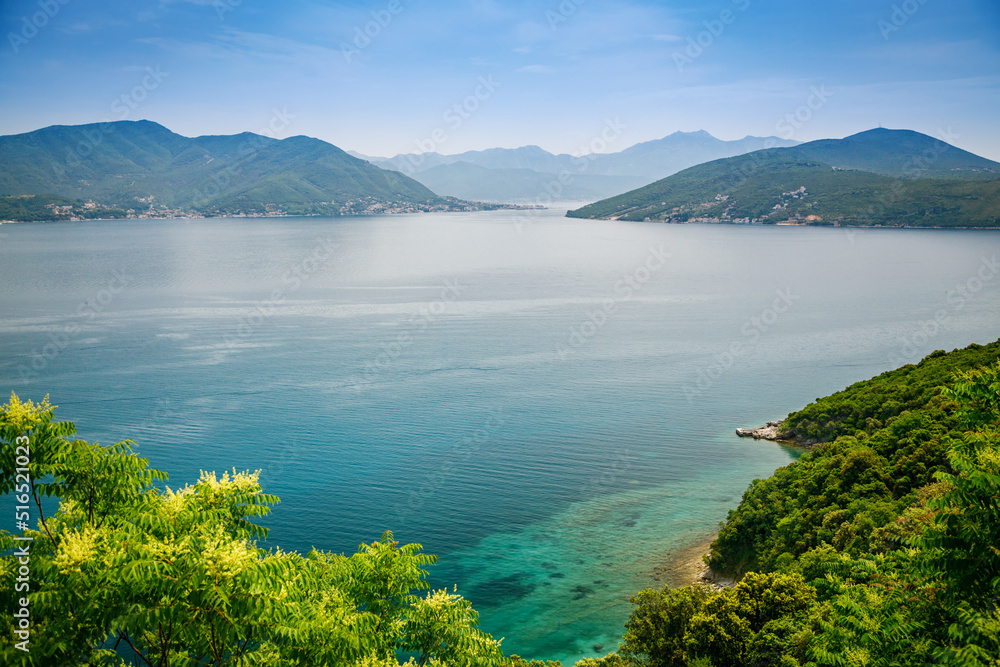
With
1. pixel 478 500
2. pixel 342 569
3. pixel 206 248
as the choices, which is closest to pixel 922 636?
pixel 342 569

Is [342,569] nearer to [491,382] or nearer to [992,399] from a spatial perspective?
[992,399]

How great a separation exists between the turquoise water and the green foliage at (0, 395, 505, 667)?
20.3 meters

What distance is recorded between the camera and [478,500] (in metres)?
41.5

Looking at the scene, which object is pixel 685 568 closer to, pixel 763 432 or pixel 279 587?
pixel 763 432

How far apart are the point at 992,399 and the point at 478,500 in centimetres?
3340

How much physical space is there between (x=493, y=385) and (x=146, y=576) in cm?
5452

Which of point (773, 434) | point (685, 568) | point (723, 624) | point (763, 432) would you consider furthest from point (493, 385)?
point (723, 624)

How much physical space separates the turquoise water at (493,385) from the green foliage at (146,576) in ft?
66.6

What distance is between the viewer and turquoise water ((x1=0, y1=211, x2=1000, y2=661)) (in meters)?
37.0

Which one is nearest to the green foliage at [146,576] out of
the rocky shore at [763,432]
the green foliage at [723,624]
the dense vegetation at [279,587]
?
the dense vegetation at [279,587]

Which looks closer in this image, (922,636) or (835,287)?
(922,636)

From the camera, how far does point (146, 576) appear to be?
8.33 m

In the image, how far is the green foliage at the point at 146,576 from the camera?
27.6 ft

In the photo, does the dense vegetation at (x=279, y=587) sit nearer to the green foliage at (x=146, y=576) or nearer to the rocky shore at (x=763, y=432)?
the green foliage at (x=146, y=576)
